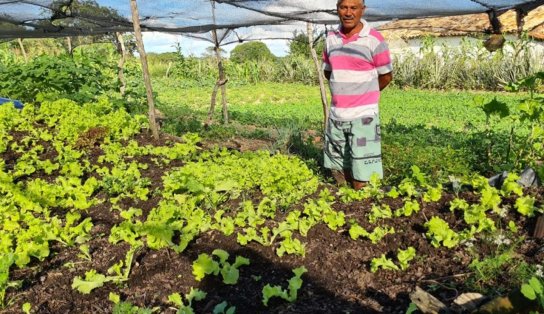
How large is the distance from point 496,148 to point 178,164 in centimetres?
344

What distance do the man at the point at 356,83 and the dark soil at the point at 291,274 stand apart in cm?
107

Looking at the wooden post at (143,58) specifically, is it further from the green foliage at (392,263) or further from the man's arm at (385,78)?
the green foliage at (392,263)

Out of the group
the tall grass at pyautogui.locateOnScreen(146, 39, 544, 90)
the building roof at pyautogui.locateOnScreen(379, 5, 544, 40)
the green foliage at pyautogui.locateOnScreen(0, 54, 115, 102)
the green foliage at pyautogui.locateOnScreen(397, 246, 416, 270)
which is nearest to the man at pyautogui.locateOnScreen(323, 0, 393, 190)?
the green foliage at pyautogui.locateOnScreen(397, 246, 416, 270)

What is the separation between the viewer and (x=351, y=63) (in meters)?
4.29

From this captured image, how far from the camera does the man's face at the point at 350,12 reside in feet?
13.4

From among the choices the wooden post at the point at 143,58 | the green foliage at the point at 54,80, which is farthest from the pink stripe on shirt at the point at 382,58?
the green foliage at the point at 54,80

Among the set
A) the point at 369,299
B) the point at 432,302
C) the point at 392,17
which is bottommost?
the point at 369,299

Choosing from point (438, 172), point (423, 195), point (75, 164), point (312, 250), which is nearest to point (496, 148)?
point (438, 172)

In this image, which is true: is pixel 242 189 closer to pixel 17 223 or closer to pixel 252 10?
pixel 17 223

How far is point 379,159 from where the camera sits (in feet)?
15.0

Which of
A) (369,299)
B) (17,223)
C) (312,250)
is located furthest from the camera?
(17,223)

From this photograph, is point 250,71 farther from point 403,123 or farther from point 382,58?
point 382,58

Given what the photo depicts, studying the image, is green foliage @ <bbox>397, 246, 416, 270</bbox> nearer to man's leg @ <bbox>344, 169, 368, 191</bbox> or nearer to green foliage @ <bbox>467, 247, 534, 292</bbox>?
green foliage @ <bbox>467, 247, 534, 292</bbox>

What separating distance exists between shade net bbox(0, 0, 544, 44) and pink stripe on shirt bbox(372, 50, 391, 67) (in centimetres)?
157
